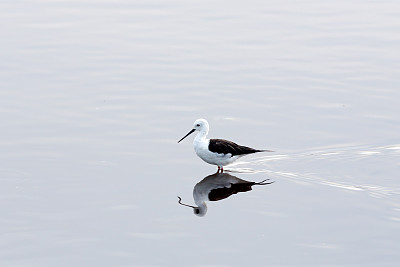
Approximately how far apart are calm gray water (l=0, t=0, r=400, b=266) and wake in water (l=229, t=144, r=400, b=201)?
1.2 inches

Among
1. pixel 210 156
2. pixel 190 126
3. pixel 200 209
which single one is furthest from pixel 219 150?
pixel 200 209

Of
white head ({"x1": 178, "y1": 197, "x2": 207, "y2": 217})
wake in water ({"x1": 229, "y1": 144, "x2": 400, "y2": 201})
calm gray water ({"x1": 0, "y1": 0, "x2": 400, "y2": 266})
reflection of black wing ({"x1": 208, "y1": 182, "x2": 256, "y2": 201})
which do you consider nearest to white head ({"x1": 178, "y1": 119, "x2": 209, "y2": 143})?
calm gray water ({"x1": 0, "y1": 0, "x2": 400, "y2": 266})

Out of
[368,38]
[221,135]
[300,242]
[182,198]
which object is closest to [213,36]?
[368,38]

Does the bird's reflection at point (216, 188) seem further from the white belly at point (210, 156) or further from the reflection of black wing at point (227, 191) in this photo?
the white belly at point (210, 156)

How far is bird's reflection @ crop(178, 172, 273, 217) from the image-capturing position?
36.6 feet

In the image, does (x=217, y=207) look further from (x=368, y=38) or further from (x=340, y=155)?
(x=368, y=38)

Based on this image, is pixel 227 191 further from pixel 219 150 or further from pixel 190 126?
pixel 190 126

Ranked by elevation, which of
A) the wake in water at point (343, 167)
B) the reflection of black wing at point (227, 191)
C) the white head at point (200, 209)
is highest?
the wake in water at point (343, 167)

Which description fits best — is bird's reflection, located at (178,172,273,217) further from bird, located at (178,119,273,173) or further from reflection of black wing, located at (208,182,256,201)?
bird, located at (178,119,273,173)

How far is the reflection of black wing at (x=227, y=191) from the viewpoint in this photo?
11.4m

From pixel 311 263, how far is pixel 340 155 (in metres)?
3.96

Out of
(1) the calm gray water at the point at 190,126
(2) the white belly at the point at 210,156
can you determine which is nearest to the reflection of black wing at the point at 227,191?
(1) the calm gray water at the point at 190,126

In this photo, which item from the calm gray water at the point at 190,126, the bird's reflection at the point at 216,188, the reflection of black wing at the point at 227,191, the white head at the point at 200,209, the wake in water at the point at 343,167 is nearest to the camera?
the calm gray water at the point at 190,126

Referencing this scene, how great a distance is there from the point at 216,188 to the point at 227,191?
23cm
